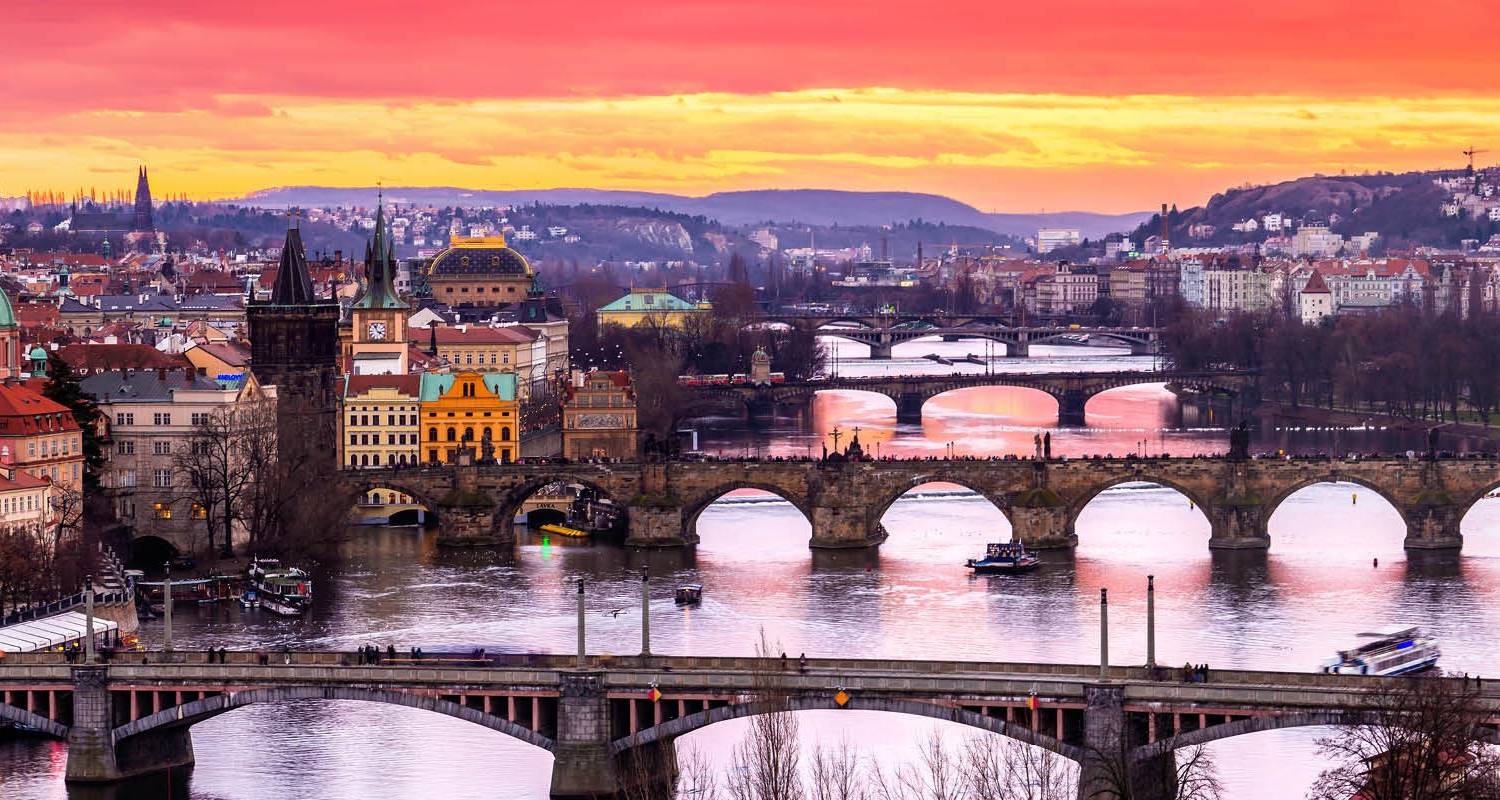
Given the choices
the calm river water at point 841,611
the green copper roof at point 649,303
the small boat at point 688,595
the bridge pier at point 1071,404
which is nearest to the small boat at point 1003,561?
the calm river water at point 841,611

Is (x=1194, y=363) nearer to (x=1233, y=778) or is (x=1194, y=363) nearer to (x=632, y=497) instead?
(x=632, y=497)

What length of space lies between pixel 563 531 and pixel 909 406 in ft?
134

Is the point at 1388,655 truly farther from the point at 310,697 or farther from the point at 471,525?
the point at 471,525

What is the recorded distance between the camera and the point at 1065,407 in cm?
11612

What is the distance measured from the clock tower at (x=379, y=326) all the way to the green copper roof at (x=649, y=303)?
5350 centimetres

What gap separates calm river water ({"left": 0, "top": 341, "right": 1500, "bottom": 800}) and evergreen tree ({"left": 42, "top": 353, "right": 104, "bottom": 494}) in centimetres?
580

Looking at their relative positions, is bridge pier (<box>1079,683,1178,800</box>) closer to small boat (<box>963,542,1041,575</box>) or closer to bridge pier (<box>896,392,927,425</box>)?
small boat (<box>963,542,1041,575</box>)

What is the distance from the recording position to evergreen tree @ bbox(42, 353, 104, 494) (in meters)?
69.1

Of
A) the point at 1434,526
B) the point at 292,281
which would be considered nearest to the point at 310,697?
the point at 1434,526

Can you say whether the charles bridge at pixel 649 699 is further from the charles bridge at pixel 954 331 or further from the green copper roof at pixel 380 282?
the charles bridge at pixel 954 331

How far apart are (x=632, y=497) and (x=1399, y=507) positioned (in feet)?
57.5

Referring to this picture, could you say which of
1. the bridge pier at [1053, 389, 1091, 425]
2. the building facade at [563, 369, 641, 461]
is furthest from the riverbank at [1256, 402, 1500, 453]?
the building facade at [563, 369, 641, 461]

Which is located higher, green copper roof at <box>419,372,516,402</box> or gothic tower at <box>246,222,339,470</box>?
gothic tower at <box>246,222,339,470</box>

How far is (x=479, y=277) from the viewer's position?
14125cm
